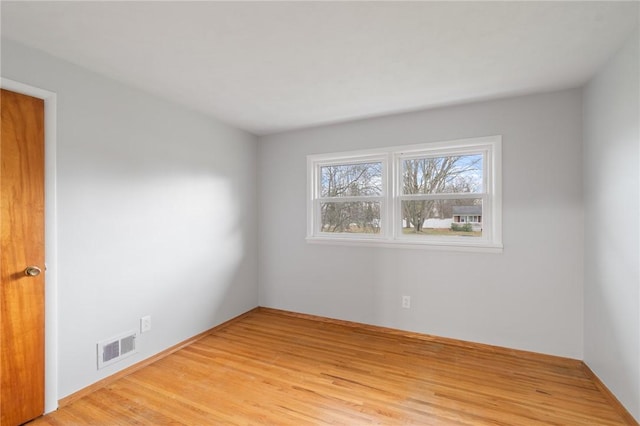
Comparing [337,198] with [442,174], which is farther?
[337,198]

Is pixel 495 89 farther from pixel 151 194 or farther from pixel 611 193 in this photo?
pixel 151 194

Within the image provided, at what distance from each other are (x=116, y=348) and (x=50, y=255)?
0.90 metres

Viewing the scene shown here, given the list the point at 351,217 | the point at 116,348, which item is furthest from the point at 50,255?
the point at 351,217

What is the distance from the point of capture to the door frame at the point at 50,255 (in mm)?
1975

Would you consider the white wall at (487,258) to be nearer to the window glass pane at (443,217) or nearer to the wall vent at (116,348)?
the window glass pane at (443,217)

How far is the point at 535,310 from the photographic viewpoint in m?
2.71

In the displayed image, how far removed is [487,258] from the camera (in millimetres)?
2889

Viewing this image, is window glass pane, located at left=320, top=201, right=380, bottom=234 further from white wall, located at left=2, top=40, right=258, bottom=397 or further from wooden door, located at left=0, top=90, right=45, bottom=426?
wooden door, located at left=0, top=90, right=45, bottom=426

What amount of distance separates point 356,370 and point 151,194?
2.32 meters

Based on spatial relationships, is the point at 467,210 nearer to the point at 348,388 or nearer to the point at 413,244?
the point at 413,244

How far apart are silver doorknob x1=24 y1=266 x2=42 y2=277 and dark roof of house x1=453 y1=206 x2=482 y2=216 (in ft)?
11.1

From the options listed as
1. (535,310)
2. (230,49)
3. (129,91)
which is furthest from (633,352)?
(129,91)

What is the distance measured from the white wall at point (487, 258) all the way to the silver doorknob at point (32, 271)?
7.94 feet

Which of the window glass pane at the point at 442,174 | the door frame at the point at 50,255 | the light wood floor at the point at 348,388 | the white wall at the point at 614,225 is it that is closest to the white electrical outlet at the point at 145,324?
the light wood floor at the point at 348,388
